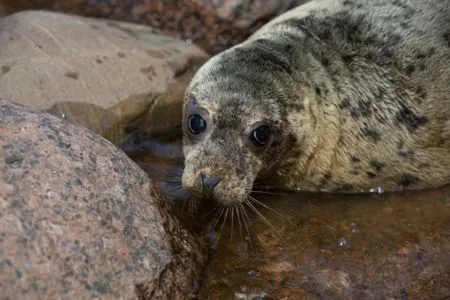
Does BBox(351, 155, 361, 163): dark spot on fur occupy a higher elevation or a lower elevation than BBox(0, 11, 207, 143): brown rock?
lower

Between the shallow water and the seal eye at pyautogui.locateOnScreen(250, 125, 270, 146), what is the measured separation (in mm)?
513

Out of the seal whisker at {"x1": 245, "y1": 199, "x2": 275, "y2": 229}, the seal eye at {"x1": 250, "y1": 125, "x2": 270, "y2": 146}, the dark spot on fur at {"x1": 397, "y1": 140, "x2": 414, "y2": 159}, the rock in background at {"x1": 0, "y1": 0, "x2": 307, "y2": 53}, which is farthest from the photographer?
the rock in background at {"x1": 0, "y1": 0, "x2": 307, "y2": 53}

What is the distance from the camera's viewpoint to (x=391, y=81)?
4.99 metres

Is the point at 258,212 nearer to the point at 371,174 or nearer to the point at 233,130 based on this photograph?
the point at 233,130

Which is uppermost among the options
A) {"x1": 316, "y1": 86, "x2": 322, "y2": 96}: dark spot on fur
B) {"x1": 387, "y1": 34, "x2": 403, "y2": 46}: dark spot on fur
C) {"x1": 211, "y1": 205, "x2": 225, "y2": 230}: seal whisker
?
{"x1": 387, "y1": 34, "x2": 403, "y2": 46}: dark spot on fur

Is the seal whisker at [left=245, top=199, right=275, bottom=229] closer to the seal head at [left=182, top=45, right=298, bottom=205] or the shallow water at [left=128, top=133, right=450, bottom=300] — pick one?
the shallow water at [left=128, top=133, right=450, bottom=300]

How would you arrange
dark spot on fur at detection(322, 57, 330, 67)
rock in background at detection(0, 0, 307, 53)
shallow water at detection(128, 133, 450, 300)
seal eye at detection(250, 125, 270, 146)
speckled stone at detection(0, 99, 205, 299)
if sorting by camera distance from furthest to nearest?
rock in background at detection(0, 0, 307, 53) < dark spot on fur at detection(322, 57, 330, 67) < seal eye at detection(250, 125, 270, 146) < shallow water at detection(128, 133, 450, 300) < speckled stone at detection(0, 99, 205, 299)

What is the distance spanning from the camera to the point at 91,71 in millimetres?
5438

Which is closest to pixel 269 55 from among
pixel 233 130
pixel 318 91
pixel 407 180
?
pixel 318 91

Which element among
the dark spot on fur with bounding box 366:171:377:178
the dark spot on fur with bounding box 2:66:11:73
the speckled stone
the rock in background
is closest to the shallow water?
the dark spot on fur with bounding box 366:171:377:178

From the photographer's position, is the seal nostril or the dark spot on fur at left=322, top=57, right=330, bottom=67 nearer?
the seal nostril

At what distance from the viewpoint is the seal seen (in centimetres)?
474

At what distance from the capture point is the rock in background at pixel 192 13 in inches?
268

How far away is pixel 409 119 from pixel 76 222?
2513mm
